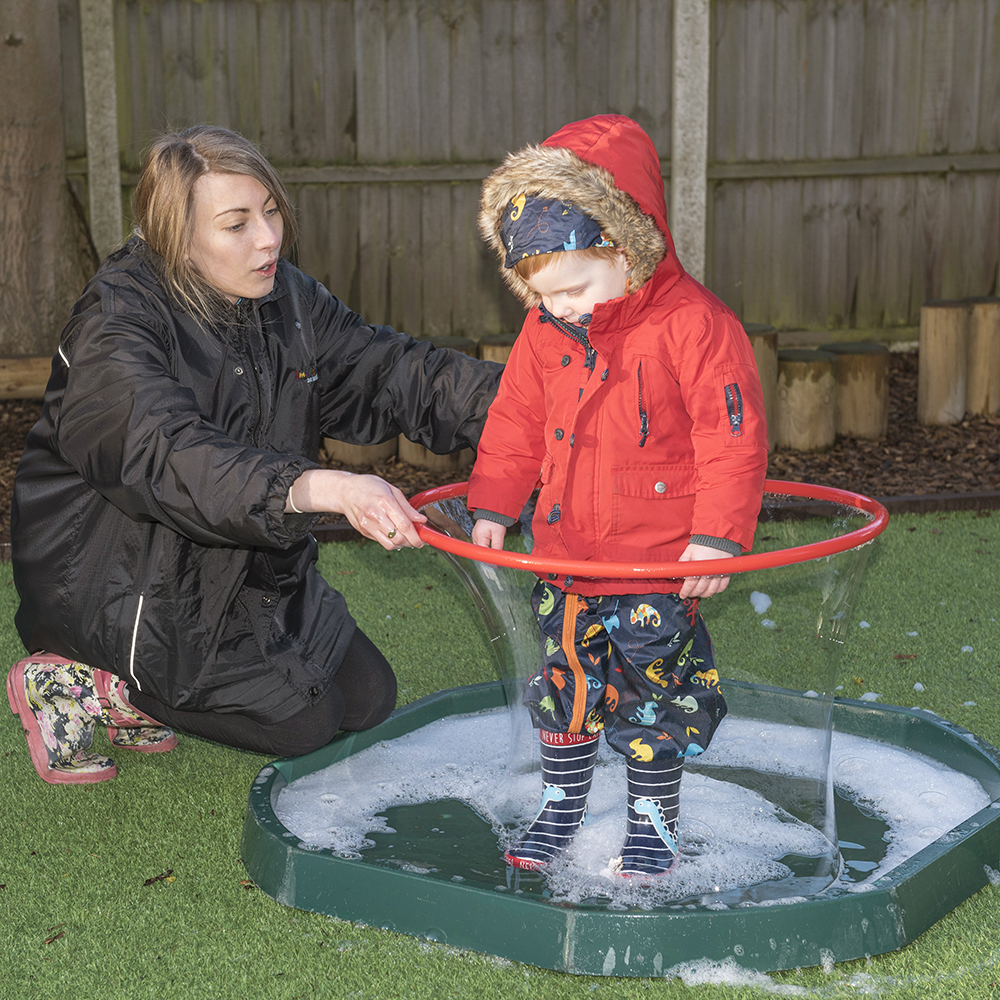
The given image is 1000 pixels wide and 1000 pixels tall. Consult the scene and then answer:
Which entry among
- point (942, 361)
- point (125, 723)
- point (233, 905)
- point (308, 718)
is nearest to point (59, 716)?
point (125, 723)

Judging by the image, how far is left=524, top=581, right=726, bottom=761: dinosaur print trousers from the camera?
93.4 inches

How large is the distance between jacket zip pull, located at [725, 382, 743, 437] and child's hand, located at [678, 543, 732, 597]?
0.68 ft

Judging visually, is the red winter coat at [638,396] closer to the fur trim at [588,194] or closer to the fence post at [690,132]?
the fur trim at [588,194]

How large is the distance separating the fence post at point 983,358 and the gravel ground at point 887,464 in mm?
90

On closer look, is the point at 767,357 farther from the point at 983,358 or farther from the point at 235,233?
the point at 235,233

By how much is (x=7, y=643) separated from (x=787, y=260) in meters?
5.08

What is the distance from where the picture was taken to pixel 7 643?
3771 millimetres

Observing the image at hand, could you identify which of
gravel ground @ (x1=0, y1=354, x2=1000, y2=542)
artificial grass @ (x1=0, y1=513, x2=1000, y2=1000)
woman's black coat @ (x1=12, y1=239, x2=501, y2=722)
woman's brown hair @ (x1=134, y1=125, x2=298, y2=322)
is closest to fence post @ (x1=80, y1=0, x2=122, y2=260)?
gravel ground @ (x1=0, y1=354, x2=1000, y2=542)

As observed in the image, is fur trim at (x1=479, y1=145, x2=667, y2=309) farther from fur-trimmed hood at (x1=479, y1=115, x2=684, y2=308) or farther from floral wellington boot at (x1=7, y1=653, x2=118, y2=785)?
floral wellington boot at (x1=7, y1=653, x2=118, y2=785)

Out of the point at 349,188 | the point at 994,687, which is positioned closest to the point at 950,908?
the point at 994,687

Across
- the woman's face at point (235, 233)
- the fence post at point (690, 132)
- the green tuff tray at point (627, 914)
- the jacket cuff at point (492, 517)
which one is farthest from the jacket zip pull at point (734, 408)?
the fence post at point (690, 132)

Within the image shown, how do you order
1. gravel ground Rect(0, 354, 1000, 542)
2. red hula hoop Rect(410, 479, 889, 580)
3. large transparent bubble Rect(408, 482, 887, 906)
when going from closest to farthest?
1. red hula hoop Rect(410, 479, 889, 580)
2. large transparent bubble Rect(408, 482, 887, 906)
3. gravel ground Rect(0, 354, 1000, 542)

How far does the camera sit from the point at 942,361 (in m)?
6.16

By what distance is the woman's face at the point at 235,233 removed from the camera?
2.62 metres
